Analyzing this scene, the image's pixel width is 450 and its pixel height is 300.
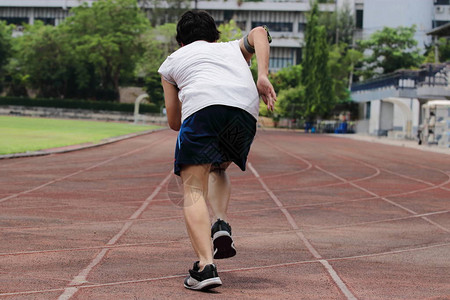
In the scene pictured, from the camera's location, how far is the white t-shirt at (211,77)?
4.35 m

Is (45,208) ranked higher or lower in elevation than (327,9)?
lower

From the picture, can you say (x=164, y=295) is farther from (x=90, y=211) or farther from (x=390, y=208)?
(x=390, y=208)

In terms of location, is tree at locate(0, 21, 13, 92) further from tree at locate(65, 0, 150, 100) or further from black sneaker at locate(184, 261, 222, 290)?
black sneaker at locate(184, 261, 222, 290)

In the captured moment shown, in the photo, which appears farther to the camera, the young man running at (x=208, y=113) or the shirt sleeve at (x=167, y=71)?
the shirt sleeve at (x=167, y=71)

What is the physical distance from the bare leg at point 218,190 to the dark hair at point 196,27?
86 centimetres

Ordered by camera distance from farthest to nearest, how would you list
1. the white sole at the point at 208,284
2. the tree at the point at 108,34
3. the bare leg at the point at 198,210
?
the tree at the point at 108,34
the bare leg at the point at 198,210
the white sole at the point at 208,284

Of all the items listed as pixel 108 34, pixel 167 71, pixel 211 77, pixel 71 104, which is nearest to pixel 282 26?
pixel 108 34

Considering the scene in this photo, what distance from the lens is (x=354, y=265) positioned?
5.26 metres

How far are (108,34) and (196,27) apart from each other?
238 feet

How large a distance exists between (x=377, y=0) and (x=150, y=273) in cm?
8276

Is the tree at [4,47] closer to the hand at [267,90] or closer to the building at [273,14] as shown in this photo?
the building at [273,14]

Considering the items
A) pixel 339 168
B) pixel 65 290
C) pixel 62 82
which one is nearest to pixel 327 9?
pixel 62 82

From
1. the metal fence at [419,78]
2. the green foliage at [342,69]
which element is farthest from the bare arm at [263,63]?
the green foliage at [342,69]

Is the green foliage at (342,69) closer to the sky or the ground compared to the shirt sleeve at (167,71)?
closer to the sky
